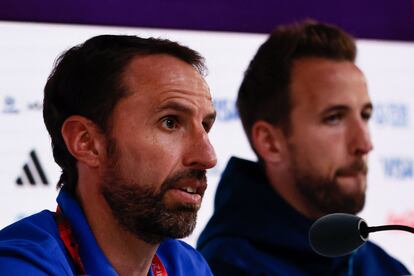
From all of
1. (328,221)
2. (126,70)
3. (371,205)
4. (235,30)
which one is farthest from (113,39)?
(371,205)

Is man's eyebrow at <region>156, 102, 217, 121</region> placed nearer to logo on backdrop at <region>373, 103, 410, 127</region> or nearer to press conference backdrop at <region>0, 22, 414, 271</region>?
press conference backdrop at <region>0, 22, 414, 271</region>

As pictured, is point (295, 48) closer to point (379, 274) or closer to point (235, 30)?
point (235, 30)

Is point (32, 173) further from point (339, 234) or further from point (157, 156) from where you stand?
point (339, 234)

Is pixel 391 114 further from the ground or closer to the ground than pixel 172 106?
further from the ground

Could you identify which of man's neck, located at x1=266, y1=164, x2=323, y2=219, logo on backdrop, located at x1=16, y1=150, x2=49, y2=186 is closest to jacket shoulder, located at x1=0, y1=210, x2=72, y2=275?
logo on backdrop, located at x1=16, y1=150, x2=49, y2=186

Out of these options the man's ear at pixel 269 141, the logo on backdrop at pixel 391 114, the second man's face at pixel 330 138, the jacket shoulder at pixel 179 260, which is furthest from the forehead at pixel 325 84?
the jacket shoulder at pixel 179 260

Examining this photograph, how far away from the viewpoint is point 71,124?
82.7 inches

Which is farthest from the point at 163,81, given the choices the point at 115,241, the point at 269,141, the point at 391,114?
the point at 391,114

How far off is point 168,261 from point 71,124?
42 cm

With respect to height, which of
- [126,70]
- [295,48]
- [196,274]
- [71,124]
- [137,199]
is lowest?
[196,274]

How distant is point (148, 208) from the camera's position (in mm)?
2041

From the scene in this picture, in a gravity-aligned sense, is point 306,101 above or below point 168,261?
above

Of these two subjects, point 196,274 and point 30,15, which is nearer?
point 196,274

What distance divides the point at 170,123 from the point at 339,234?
0.55m
